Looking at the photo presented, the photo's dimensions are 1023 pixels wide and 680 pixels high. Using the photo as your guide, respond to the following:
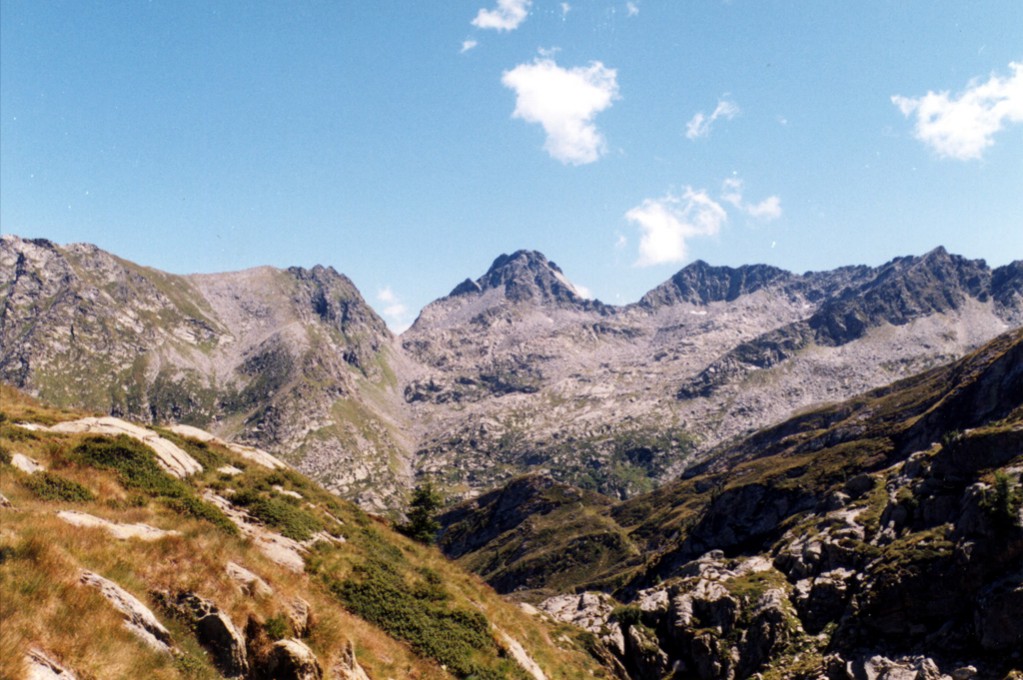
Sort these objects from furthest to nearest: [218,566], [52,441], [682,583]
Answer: [682,583] < [52,441] < [218,566]

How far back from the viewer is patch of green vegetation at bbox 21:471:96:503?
2039 centimetres

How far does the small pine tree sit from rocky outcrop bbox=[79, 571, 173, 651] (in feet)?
111

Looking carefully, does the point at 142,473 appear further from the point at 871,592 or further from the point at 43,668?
the point at 871,592

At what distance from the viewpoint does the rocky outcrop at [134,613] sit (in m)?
12.2

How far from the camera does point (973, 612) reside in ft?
139

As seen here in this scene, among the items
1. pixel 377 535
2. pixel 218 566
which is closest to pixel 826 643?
pixel 377 535

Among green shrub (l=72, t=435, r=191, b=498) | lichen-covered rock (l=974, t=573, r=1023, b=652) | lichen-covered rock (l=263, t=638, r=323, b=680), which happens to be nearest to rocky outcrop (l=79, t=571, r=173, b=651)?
lichen-covered rock (l=263, t=638, r=323, b=680)

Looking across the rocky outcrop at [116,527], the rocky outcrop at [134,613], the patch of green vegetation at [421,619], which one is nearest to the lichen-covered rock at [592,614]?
the patch of green vegetation at [421,619]

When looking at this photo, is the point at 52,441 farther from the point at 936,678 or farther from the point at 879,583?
the point at 879,583

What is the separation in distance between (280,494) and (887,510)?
222 feet

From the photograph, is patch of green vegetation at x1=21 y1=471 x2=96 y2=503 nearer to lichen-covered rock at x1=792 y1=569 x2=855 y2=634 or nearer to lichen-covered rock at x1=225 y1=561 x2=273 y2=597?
lichen-covered rock at x1=225 y1=561 x2=273 y2=597

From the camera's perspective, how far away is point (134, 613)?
1249 cm

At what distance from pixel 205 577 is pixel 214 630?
2.00 meters

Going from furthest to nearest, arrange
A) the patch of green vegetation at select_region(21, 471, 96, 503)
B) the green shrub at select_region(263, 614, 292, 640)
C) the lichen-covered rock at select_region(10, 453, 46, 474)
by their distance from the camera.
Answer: the lichen-covered rock at select_region(10, 453, 46, 474) < the patch of green vegetation at select_region(21, 471, 96, 503) < the green shrub at select_region(263, 614, 292, 640)
